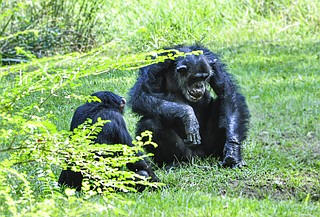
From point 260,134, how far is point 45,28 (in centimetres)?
459

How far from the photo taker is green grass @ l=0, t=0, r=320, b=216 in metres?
4.80

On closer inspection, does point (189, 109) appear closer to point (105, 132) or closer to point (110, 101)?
point (110, 101)

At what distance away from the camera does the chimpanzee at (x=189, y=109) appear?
20.2 feet

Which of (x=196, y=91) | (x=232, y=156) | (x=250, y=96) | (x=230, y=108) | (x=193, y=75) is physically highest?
(x=193, y=75)

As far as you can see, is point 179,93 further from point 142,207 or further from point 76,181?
point 142,207

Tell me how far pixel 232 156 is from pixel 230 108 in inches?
21.1

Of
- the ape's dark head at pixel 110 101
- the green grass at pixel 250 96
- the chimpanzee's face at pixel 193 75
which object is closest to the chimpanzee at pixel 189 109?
the chimpanzee's face at pixel 193 75

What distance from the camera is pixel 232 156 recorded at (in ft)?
20.0

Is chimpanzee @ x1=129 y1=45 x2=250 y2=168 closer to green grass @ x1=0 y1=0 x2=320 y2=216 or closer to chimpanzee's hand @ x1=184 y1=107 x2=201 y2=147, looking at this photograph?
chimpanzee's hand @ x1=184 y1=107 x2=201 y2=147

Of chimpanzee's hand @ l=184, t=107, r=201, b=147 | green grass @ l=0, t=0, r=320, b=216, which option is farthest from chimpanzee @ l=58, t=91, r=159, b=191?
chimpanzee's hand @ l=184, t=107, r=201, b=147

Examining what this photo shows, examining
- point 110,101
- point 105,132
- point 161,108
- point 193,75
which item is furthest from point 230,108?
point 105,132

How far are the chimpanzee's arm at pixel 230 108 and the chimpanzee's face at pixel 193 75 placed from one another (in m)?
0.23

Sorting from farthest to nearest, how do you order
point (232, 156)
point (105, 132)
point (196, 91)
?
point (196, 91), point (232, 156), point (105, 132)

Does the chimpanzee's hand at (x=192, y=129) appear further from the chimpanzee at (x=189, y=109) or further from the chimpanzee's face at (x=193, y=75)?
the chimpanzee's face at (x=193, y=75)
